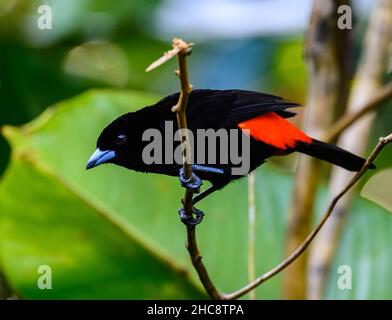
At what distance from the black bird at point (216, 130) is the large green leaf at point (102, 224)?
859 millimetres

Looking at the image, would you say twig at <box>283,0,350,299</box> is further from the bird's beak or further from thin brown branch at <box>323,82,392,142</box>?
the bird's beak

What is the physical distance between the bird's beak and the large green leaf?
3.06ft


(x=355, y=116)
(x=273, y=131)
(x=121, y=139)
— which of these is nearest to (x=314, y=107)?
(x=355, y=116)

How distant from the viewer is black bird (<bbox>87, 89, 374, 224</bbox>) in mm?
1917

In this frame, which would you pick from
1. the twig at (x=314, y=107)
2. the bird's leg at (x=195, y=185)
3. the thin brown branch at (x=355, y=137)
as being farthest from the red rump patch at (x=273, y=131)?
the thin brown branch at (x=355, y=137)

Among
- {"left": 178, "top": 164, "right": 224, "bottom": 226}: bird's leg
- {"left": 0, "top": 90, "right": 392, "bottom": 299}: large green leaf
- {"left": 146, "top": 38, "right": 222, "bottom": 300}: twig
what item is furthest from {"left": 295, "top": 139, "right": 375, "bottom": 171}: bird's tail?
{"left": 0, "top": 90, "right": 392, "bottom": 299}: large green leaf

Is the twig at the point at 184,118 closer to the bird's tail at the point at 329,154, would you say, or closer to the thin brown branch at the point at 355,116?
the bird's tail at the point at 329,154

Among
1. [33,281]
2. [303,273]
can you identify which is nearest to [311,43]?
[303,273]

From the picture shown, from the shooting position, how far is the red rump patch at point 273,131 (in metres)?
2.06

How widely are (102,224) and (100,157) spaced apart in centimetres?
110

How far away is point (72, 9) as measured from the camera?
407cm

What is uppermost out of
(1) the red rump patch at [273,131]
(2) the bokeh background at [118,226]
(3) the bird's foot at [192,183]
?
(1) the red rump patch at [273,131]
